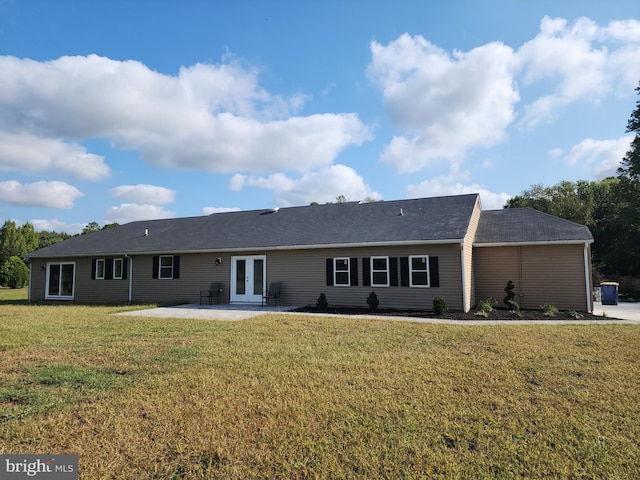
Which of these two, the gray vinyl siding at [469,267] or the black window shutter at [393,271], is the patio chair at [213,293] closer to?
the black window shutter at [393,271]

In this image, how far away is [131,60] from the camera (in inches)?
423

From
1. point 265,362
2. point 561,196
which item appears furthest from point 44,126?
point 561,196

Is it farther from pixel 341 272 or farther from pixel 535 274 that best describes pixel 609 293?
pixel 341 272

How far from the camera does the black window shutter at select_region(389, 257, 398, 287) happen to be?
13672 mm

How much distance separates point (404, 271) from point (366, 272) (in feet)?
4.79

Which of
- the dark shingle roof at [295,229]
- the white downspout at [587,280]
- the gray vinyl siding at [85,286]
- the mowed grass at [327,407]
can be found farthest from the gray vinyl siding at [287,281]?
the mowed grass at [327,407]

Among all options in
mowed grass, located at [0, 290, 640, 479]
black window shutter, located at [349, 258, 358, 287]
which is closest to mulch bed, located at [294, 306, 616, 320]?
black window shutter, located at [349, 258, 358, 287]

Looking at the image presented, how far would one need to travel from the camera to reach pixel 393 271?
13727 mm

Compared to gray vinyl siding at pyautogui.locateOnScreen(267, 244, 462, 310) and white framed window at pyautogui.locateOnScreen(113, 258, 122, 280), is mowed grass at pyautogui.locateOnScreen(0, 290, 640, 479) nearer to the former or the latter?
gray vinyl siding at pyautogui.locateOnScreen(267, 244, 462, 310)

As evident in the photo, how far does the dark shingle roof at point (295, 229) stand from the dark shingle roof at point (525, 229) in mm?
1335

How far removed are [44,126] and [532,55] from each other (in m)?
16.8

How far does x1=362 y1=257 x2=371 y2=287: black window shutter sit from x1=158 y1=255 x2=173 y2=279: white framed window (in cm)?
953

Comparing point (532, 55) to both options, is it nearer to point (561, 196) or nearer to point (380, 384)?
point (380, 384)

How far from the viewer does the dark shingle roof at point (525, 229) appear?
13531 millimetres
